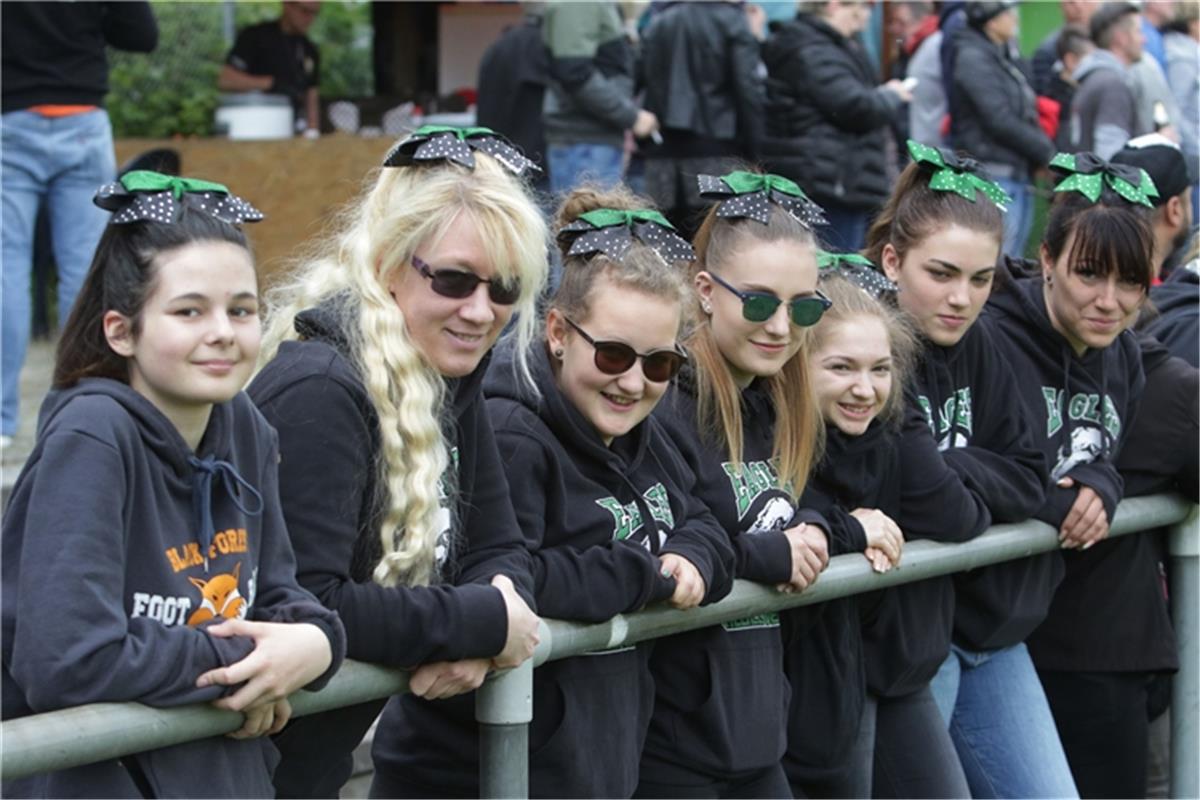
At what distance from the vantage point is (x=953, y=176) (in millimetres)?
4113

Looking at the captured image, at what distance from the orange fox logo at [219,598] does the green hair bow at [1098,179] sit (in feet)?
8.39

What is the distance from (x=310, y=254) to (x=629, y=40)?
6.49 m

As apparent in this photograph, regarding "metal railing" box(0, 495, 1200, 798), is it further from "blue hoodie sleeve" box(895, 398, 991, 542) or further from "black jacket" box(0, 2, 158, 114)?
"black jacket" box(0, 2, 158, 114)

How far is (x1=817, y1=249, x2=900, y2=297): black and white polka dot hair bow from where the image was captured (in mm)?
3863

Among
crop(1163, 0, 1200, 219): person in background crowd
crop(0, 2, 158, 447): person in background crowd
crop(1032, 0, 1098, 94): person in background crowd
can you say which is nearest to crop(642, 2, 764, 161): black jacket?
crop(1032, 0, 1098, 94): person in background crowd

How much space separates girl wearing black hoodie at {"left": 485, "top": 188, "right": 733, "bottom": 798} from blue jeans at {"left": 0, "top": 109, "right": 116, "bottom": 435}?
3139 millimetres

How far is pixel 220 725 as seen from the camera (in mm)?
2348

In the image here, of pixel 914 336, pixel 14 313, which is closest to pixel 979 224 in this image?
pixel 914 336

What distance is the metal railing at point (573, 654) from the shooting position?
2127 mm

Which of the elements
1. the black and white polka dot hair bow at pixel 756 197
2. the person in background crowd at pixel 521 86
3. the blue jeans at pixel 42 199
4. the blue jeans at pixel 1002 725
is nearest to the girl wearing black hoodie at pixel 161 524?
the black and white polka dot hair bow at pixel 756 197

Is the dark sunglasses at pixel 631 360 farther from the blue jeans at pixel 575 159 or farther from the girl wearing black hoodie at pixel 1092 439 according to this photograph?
the blue jeans at pixel 575 159

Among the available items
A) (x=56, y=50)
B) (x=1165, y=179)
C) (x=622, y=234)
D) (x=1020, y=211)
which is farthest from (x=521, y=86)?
(x=622, y=234)

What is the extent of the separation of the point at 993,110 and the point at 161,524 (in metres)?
7.47

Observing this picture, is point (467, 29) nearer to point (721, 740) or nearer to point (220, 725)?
point (721, 740)
